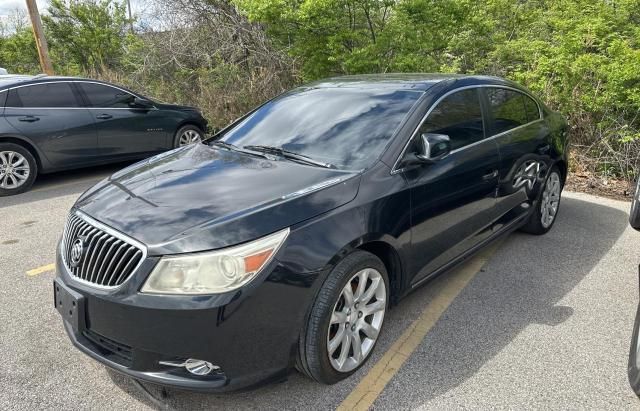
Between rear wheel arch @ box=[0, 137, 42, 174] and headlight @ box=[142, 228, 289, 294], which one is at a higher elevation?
headlight @ box=[142, 228, 289, 294]

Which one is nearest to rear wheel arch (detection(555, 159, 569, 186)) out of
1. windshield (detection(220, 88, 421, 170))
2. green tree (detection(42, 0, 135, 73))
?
windshield (detection(220, 88, 421, 170))

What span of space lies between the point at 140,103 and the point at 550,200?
612cm

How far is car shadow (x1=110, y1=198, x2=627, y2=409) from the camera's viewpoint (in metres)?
2.50

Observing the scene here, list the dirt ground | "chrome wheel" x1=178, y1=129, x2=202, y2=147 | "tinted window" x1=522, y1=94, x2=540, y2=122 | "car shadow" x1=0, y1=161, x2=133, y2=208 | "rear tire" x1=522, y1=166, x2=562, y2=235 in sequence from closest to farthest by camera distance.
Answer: "tinted window" x1=522, y1=94, x2=540, y2=122
"rear tire" x1=522, y1=166, x2=562, y2=235
the dirt ground
"car shadow" x1=0, y1=161, x2=133, y2=208
"chrome wheel" x1=178, y1=129, x2=202, y2=147

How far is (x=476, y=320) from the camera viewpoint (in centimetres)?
325

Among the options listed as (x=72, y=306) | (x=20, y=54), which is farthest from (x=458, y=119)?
(x=20, y=54)

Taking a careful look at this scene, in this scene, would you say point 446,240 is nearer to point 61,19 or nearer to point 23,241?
point 23,241

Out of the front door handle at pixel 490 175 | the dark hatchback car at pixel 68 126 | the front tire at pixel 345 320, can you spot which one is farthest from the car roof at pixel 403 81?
the dark hatchback car at pixel 68 126

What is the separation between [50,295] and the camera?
3592 millimetres

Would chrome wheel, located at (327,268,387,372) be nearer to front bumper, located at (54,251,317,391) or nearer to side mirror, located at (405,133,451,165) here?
front bumper, located at (54,251,317,391)

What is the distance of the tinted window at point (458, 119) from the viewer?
3.22 m

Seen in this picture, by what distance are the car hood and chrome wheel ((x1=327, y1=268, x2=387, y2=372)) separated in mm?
490

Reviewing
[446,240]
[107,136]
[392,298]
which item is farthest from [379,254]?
[107,136]

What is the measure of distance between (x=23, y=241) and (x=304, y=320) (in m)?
3.79
